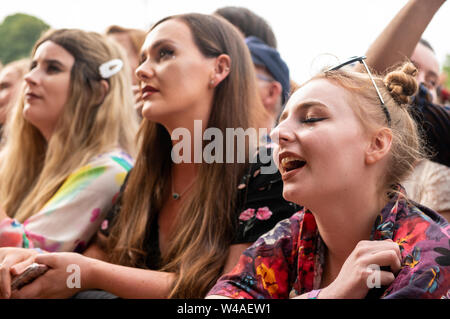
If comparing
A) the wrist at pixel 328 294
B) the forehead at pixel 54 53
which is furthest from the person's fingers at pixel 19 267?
the forehead at pixel 54 53

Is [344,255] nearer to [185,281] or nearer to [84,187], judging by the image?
[185,281]

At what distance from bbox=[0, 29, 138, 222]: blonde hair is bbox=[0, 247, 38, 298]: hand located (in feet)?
1.96

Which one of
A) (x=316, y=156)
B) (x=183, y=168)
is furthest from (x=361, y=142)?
(x=183, y=168)

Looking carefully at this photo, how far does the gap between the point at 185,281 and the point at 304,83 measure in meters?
0.73

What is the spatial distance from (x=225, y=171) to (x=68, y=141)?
3.23 ft

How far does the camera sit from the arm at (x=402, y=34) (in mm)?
1728

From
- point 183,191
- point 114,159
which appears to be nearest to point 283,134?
point 183,191

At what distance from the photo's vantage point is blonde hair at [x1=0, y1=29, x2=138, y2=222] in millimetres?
2549

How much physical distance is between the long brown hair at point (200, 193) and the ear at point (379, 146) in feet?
2.10

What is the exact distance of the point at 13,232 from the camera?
2020mm

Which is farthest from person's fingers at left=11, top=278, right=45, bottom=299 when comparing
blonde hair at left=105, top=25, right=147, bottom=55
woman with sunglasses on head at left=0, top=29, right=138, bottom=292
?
blonde hair at left=105, top=25, right=147, bottom=55

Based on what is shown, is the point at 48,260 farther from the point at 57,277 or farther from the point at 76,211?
the point at 76,211

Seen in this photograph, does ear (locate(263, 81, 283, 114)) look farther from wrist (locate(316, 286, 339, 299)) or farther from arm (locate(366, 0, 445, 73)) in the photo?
wrist (locate(316, 286, 339, 299))

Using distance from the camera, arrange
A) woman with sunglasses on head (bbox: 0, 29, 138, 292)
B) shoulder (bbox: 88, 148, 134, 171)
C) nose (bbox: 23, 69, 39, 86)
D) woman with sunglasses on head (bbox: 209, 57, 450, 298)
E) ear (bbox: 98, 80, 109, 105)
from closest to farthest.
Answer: woman with sunglasses on head (bbox: 209, 57, 450, 298) < woman with sunglasses on head (bbox: 0, 29, 138, 292) < shoulder (bbox: 88, 148, 134, 171) < nose (bbox: 23, 69, 39, 86) < ear (bbox: 98, 80, 109, 105)
